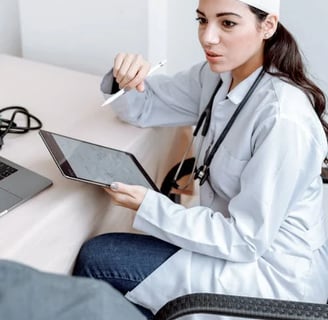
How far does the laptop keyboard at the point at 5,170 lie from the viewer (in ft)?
3.60

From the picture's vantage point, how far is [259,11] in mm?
1066

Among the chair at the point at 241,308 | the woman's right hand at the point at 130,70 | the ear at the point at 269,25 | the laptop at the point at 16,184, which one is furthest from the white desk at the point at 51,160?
the ear at the point at 269,25

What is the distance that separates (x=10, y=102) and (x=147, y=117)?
1.09 feet

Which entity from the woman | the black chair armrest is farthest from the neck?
the black chair armrest

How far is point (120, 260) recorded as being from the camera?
114 cm

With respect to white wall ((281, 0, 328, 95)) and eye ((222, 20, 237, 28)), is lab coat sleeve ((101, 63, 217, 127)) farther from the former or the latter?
white wall ((281, 0, 328, 95))

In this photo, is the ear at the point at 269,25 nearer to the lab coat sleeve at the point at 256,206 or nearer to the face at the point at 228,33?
the face at the point at 228,33

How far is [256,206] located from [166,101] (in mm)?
428

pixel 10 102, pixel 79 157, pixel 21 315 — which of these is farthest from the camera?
pixel 10 102

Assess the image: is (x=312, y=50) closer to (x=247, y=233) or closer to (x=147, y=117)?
(x=147, y=117)

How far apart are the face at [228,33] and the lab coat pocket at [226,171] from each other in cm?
16

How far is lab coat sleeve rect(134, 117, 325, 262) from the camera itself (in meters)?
1.02

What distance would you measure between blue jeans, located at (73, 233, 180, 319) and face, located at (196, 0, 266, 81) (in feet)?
1.20

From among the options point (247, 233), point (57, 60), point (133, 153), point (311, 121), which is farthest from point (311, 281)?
point (57, 60)
